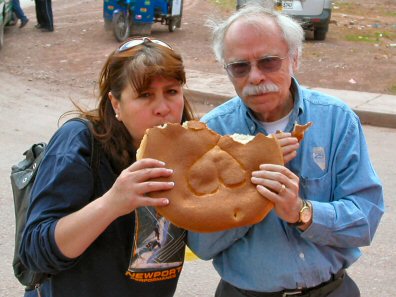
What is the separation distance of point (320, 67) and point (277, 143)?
988 cm

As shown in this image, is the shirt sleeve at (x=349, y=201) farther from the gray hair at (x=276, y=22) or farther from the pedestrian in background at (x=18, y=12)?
the pedestrian in background at (x=18, y=12)

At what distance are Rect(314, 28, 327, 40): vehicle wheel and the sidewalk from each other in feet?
15.2

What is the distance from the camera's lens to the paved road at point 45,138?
4469mm

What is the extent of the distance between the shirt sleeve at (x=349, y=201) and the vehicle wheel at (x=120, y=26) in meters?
11.8

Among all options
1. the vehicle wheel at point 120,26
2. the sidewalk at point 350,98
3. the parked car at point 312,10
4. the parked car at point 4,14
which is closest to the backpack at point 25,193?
the sidewalk at point 350,98

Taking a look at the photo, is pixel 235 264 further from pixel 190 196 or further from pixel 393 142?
pixel 393 142

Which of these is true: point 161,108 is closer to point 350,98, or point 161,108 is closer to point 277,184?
point 277,184

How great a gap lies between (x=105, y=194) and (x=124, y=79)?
1.45ft

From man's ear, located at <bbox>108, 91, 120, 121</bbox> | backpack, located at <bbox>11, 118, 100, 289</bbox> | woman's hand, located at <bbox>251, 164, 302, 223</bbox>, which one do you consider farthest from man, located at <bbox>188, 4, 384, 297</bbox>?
backpack, located at <bbox>11, 118, 100, 289</bbox>

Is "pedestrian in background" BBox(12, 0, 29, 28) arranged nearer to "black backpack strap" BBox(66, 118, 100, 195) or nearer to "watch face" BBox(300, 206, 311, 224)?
"black backpack strap" BBox(66, 118, 100, 195)

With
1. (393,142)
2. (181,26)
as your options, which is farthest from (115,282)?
(181,26)

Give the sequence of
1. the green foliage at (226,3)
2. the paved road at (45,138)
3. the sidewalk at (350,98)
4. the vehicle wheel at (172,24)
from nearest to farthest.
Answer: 1. the paved road at (45,138)
2. the sidewalk at (350,98)
3. the vehicle wheel at (172,24)
4. the green foliage at (226,3)

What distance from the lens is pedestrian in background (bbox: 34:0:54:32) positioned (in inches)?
602

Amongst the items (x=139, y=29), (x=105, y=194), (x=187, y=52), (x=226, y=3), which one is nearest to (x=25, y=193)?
(x=105, y=194)
